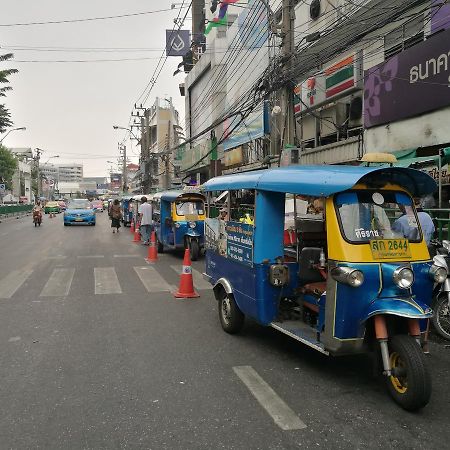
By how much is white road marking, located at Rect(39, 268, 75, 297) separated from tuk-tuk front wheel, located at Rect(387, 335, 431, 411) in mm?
6589

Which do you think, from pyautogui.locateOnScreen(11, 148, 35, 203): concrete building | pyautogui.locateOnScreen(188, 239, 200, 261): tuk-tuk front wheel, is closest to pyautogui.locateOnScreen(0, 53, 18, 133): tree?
pyautogui.locateOnScreen(188, 239, 200, 261): tuk-tuk front wheel

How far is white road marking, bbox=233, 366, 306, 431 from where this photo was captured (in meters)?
3.80

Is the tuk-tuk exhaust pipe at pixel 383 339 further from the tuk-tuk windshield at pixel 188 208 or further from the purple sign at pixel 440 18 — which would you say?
the tuk-tuk windshield at pixel 188 208

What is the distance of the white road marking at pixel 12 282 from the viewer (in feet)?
30.7

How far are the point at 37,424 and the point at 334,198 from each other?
10.5ft

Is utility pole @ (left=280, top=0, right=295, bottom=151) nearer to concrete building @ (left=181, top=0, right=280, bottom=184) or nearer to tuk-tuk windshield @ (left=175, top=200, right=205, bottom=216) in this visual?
concrete building @ (left=181, top=0, right=280, bottom=184)

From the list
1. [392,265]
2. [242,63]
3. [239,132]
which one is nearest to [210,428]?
[392,265]

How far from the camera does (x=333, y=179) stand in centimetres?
454

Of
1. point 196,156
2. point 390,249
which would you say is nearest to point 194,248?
point 390,249

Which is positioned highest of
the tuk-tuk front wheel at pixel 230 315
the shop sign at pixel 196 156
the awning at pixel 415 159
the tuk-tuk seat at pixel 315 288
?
the shop sign at pixel 196 156

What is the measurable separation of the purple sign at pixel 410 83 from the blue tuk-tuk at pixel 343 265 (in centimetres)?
665

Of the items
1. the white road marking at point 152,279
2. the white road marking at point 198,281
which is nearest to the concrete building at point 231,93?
the white road marking at point 198,281

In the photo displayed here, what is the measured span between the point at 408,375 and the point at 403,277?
84 centimetres

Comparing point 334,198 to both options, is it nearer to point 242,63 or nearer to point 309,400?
point 309,400
